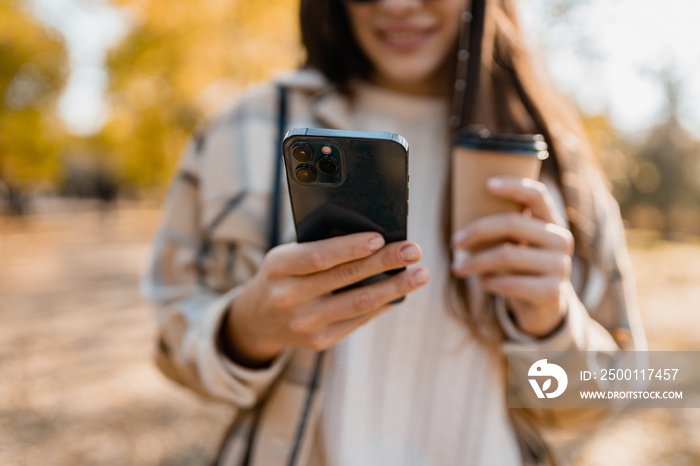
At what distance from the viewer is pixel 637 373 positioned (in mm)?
1496

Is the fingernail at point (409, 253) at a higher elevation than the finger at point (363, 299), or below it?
higher

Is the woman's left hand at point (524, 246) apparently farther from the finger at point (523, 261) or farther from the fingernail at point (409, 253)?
the fingernail at point (409, 253)

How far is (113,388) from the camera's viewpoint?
15.2 feet

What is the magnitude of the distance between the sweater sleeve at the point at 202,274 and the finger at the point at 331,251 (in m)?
0.43

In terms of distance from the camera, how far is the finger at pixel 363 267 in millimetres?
955

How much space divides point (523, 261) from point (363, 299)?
1.38 ft

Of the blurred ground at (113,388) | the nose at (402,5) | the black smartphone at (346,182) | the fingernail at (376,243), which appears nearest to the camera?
the black smartphone at (346,182)

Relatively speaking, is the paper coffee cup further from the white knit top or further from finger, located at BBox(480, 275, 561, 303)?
the white knit top

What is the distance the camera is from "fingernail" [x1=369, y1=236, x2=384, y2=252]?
942mm

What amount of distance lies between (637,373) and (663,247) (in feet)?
44.2

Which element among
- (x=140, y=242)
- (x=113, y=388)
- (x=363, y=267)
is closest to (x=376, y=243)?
(x=363, y=267)

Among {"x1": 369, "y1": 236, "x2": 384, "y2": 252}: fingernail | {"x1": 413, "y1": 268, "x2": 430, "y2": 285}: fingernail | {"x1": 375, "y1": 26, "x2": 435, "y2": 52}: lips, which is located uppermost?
{"x1": 375, "y1": 26, "x2": 435, "y2": 52}: lips

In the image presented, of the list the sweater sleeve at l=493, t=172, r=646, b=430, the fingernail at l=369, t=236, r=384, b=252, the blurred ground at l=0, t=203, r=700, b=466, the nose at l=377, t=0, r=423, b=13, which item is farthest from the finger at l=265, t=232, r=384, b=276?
the blurred ground at l=0, t=203, r=700, b=466

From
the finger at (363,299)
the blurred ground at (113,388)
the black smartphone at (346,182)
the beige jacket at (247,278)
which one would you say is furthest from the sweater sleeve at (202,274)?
the blurred ground at (113,388)
